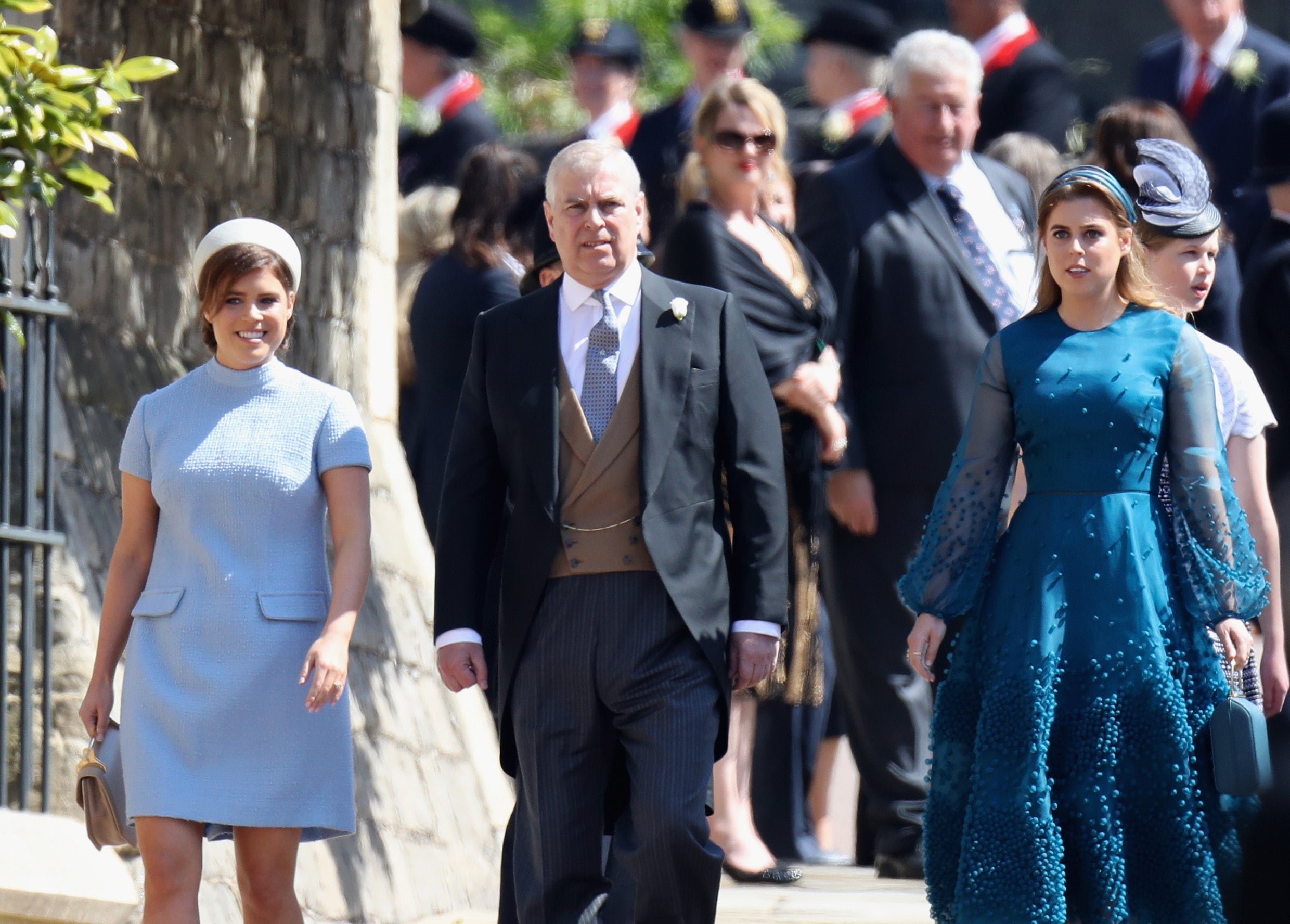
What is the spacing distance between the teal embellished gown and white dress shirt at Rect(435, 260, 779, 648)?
569 millimetres

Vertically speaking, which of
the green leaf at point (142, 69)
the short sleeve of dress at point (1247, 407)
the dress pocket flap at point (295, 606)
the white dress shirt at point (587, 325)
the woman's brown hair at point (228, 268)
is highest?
the green leaf at point (142, 69)

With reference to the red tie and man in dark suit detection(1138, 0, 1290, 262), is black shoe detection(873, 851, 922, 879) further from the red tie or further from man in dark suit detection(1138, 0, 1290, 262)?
the red tie

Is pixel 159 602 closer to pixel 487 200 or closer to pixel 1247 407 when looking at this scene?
pixel 1247 407

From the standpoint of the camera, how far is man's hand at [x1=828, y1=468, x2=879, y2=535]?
23.3ft

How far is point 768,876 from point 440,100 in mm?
4230

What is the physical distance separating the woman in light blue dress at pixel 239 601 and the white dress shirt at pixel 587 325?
0.36 meters

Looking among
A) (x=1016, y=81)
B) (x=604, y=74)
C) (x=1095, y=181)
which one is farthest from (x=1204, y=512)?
(x=604, y=74)

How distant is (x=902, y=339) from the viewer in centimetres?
711

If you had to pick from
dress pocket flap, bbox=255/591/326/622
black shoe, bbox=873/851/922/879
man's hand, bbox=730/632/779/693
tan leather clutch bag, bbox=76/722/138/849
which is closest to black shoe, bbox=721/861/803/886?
black shoe, bbox=873/851/922/879

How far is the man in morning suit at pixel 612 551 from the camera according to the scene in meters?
5.06

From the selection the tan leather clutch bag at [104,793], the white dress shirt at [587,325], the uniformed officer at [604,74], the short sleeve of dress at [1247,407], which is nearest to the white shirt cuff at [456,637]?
the white dress shirt at [587,325]

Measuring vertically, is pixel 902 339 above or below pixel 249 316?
above

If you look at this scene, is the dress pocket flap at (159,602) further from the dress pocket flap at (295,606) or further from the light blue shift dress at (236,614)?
the dress pocket flap at (295,606)

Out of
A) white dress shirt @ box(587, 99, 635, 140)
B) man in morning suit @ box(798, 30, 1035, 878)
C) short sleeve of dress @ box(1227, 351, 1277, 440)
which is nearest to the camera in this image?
short sleeve of dress @ box(1227, 351, 1277, 440)
